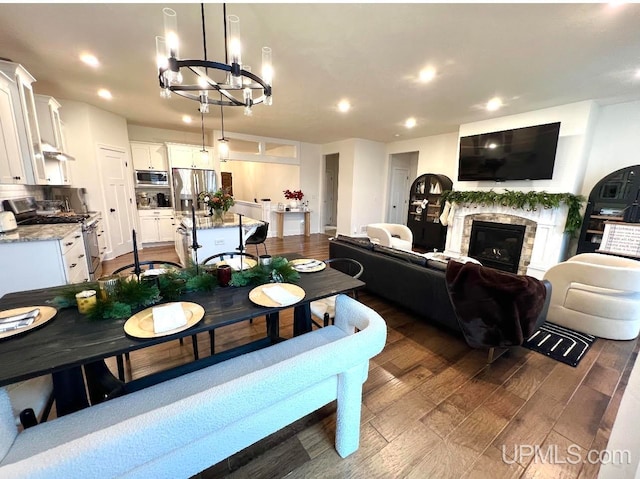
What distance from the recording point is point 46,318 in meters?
1.20

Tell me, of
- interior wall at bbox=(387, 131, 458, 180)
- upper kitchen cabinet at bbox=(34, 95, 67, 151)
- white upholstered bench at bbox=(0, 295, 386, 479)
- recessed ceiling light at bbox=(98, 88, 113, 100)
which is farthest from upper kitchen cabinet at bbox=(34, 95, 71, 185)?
interior wall at bbox=(387, 131, 458, 180)

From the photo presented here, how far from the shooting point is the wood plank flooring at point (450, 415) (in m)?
1.34

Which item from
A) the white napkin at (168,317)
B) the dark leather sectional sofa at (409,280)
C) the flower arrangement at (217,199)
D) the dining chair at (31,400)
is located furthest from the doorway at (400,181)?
the dining chair at (31,400)

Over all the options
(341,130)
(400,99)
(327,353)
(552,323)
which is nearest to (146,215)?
(341,130)

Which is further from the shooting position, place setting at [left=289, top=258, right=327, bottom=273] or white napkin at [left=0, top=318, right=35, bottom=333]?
place setting at [left=289, top=258, right=327, bottom=273]

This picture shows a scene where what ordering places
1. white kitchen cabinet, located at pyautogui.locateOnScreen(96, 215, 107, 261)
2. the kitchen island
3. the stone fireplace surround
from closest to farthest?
the kitchen island → the stone fireplace surround → white kitchen cabinet, located at pyautogui.locateOnScreen(96, 215, 107, 261)

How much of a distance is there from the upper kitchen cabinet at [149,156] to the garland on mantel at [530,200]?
659cm

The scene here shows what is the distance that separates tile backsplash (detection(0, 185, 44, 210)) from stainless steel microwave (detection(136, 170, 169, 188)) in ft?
6.81

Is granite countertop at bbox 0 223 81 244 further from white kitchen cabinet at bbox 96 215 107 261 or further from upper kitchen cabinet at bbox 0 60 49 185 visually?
white kitchen cabinet at bbox 96 215 107 261

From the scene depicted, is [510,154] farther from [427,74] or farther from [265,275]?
[265,275]

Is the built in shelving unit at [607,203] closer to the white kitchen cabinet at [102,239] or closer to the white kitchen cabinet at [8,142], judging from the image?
the white kitchen cabinet at [8,142]

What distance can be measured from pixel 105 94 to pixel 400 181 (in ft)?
22.6

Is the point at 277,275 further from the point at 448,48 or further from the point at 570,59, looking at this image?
the point at 570,59

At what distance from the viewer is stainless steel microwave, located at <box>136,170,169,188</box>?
5.77 m
